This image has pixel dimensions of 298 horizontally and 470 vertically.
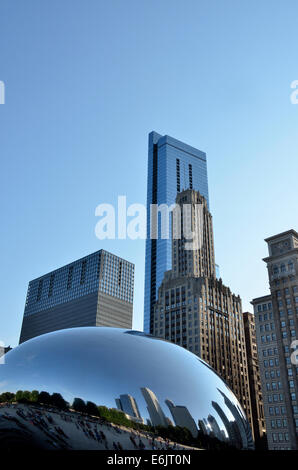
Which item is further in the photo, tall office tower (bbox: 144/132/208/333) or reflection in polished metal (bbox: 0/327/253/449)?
tall office tower (bbox: 144/132/208/333)

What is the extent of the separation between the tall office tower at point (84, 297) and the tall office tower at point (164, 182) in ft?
62.9

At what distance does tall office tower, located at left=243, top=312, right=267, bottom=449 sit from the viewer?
98.1m

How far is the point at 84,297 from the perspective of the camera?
568 feet

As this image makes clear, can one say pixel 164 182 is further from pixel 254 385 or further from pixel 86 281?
pixel 254 385

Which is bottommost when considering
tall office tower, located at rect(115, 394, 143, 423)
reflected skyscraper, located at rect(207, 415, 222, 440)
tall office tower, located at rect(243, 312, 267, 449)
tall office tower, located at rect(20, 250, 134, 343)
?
reflected skyscraper, located at rect(207, 415, 222, 440)

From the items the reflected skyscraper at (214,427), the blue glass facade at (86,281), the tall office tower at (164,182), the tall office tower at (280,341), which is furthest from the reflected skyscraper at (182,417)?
the blue glass facade at (86,281)

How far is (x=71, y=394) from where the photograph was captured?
20.0 feet

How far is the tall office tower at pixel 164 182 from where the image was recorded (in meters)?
158

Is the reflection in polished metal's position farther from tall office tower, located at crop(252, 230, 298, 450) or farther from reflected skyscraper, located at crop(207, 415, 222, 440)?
tall office tower, located at crop(252, 230, 298, 450)

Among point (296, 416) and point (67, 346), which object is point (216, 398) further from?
point (296, 416)

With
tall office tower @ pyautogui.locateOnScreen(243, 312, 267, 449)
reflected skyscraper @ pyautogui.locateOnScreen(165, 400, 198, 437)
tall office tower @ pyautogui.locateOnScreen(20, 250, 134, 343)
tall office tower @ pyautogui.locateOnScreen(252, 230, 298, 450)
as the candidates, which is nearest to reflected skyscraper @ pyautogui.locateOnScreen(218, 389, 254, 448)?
reflected skyscraper @ pyautogui.locateOnScreen(165, 400, 198, 437)

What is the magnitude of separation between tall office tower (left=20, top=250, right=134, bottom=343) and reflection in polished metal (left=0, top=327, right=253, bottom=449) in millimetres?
155210

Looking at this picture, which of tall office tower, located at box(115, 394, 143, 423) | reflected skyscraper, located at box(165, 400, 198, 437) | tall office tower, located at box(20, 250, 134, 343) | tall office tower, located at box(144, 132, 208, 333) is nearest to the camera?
tall office tower, located at box(115, 394, 143, 423)

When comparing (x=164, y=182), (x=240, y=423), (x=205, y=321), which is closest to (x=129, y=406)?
(x=240, y=423)
